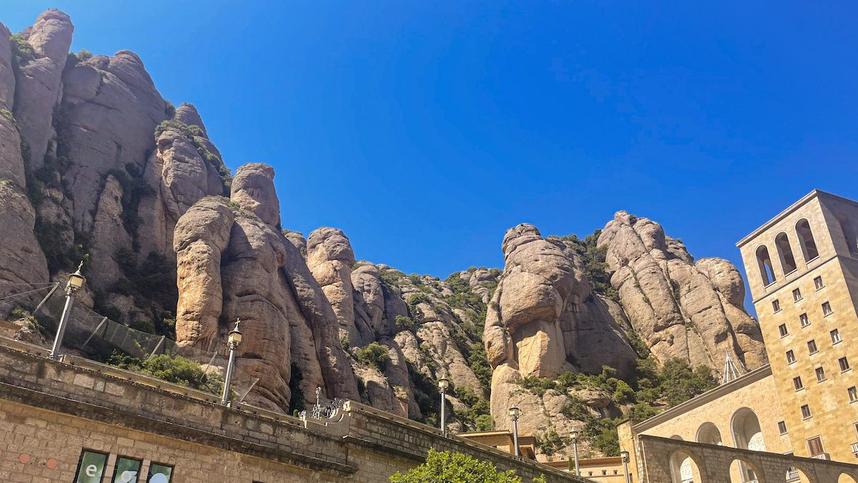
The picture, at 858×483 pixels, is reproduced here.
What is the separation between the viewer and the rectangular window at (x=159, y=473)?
14414 mm

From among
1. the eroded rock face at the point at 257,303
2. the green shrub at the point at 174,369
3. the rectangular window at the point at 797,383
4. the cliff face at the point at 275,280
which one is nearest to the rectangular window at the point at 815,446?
the rectangular window at the point at 797,383

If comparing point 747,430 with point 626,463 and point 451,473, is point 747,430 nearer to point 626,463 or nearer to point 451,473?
point 626,463

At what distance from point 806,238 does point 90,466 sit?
44660 millimetres

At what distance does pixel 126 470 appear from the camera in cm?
1413

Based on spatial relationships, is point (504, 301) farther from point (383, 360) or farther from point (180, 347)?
point (180, 347)

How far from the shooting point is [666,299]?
7262 cm

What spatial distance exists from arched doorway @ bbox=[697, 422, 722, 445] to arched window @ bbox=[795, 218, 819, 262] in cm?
1260

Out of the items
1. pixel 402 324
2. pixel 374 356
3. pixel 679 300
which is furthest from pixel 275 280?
pixel 679 300

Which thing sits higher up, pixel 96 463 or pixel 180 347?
pixel 180 347

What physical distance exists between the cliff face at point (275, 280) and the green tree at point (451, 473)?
24956 millimetres

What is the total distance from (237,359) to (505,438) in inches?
669

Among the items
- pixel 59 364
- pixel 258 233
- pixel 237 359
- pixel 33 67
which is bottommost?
pixel 59 364

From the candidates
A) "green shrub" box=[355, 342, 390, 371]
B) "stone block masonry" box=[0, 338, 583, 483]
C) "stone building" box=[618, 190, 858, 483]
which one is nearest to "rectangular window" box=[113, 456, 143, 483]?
"stone block masonry" box=[0, 338, 583, 483]

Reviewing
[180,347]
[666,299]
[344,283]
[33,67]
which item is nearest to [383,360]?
[344,283]
